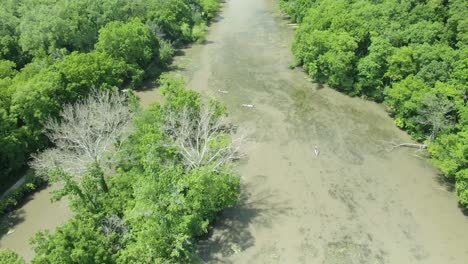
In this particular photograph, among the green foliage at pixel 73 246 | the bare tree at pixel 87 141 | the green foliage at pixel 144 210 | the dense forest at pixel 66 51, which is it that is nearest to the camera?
the green foliage at pixel 73 246

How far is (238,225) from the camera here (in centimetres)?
3141

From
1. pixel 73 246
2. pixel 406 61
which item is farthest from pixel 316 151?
pixel 73 246

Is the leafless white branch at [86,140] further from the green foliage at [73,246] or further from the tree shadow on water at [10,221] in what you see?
the green foliage at [73,246]

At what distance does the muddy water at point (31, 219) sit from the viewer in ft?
100

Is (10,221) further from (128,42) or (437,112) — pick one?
(437,112)

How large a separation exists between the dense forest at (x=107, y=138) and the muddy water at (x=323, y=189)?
3262mm

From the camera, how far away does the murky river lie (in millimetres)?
29406

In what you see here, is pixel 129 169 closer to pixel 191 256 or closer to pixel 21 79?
pixel 191 256

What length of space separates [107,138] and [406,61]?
30.6 metres

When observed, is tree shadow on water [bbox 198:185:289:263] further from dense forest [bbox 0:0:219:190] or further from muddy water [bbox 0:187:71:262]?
dense forest [bbox 0:0:219:190]

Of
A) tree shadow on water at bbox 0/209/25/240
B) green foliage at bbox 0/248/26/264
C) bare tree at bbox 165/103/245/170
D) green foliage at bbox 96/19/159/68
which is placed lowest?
tree shadow on water at bbox 0/209/25/240

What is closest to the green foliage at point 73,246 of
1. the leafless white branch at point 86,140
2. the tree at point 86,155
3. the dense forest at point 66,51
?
the tree at point 86,155

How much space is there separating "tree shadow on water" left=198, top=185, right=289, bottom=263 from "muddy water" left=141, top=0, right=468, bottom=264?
8 centimetres

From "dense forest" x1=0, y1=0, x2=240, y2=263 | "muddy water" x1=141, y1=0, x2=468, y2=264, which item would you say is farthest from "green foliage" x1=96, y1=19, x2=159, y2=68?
"muddy water" x1=141, y1=0, x2=468, y2=264
